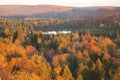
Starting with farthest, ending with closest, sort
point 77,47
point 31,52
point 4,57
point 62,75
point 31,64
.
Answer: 1. point 77,47
2. point 31,52
3. point 4,57
4. point 31,64
5. point 62,75

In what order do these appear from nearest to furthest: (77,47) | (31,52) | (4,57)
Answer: (4,57), (31,52), (77,47)

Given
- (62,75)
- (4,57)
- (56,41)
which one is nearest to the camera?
(62,75)

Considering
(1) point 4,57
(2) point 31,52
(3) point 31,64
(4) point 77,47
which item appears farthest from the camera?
(4) point 77,47

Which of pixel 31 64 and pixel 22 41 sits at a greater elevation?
pixel 31 64

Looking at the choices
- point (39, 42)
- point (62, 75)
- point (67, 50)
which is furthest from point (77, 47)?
point (62, 75)

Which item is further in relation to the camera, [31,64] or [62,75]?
[31,64]

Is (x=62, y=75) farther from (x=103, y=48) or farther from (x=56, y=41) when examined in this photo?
(x=56, y=41)

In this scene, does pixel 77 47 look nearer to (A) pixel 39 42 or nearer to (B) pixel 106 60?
(A) pixel 39 42

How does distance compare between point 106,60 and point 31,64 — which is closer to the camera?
point 31,64

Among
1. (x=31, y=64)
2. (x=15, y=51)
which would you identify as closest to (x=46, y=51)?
(x=15, y=51)
